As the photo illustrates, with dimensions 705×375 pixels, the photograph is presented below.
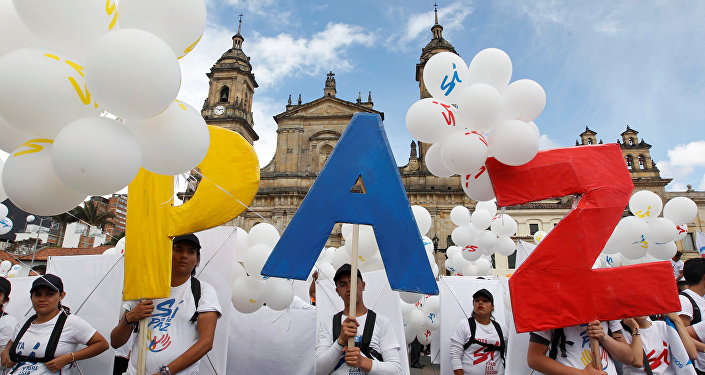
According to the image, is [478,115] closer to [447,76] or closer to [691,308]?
[447,76]

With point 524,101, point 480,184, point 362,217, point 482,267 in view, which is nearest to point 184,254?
point 362,217

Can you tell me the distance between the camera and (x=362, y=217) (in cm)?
250

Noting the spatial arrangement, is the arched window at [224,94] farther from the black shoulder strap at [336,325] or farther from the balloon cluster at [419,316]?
the black shoulder strap at [336,325]

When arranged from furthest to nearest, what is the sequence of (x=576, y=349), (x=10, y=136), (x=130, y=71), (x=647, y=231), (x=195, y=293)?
1. (x=647, y=231)
2. (x=195, y=293)
3. (x=576, y=349)
4. (x=10, y=136)
5. (x=130, y=71)

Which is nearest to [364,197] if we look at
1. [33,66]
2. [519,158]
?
[519,158]

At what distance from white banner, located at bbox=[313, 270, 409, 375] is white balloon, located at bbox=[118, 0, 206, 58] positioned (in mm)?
3109

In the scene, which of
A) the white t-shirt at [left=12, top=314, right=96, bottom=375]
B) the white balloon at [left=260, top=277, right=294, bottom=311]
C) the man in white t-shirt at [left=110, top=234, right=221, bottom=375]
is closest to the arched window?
the white balloon at [left=260, top=277, right=294, bottom=311]

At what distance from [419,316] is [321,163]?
1965 cm

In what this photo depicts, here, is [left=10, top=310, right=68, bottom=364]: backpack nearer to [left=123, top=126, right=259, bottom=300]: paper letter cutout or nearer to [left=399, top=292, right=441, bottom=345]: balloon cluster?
[left=123, top=126, right=259, bottom=300]: paper letter cutout

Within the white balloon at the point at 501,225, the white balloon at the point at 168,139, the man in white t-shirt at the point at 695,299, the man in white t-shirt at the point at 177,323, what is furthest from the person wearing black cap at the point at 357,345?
the white balloon at the point at 501,225

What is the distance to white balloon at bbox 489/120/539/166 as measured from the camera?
261cm

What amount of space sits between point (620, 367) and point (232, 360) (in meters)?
3.88

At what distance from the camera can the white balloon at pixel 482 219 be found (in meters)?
6.86

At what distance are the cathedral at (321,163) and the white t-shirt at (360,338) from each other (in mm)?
19792
